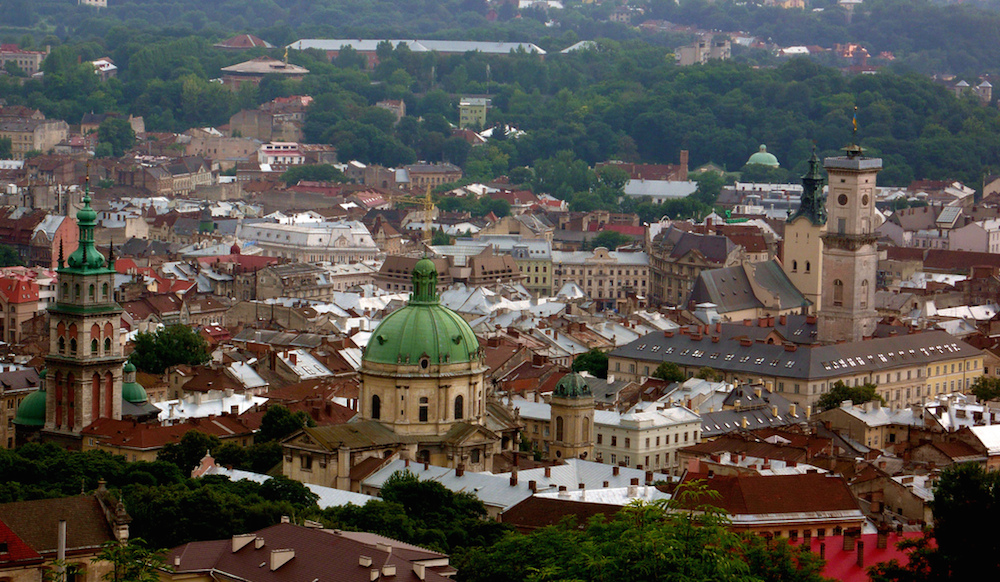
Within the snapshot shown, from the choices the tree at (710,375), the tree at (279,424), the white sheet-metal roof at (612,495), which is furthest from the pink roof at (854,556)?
the tree at (710,375)

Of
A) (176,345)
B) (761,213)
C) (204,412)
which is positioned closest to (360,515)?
(204,412)

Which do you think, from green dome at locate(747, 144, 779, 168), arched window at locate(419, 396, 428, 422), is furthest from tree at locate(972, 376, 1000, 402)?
green dome at locate(747, 144, 779, 168)

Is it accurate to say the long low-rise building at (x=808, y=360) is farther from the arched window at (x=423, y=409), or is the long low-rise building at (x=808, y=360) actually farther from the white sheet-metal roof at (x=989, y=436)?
the arched window at (x=423, y=409)

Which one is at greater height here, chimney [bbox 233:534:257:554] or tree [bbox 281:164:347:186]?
chimney [bbox 233:534:257:554]

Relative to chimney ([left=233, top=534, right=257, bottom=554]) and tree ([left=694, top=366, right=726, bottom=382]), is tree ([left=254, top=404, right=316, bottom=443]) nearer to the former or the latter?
tree ([left=694, top=366, right=726, bottom=382])

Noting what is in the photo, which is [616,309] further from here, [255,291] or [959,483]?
[959,483]

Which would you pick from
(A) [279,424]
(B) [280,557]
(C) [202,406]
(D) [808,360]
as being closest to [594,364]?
(D) [808,360]
